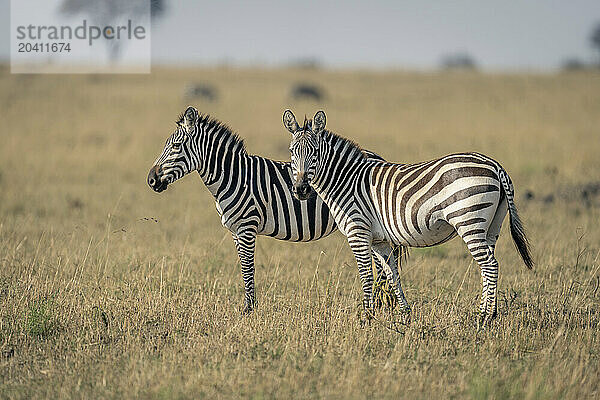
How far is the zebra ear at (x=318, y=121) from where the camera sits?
253 inches

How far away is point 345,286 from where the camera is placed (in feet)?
25.7

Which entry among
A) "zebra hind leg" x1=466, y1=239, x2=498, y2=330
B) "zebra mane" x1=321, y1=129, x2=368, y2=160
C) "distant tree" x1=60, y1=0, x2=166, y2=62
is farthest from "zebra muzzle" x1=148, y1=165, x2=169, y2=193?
"distant tree" x1=60, y1=0, x2=166, y2=62

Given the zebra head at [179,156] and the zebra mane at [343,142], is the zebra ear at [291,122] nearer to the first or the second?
the zebra mane at [343,142]

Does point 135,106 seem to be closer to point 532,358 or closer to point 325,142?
point 325,142

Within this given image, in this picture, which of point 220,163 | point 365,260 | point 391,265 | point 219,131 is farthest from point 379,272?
point 219,131

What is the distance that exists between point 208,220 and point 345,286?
5132 mm

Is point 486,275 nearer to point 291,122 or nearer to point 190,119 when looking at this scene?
point 291,122

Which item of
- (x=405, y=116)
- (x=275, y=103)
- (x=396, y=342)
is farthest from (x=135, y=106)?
(x=396, y=342)

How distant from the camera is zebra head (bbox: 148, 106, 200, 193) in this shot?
6891 millimetres

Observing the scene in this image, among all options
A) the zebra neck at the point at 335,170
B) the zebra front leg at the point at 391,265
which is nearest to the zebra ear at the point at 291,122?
the zebra neck at the point at 335,170

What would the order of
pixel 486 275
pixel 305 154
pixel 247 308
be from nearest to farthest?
pixel 486 275
pixel 305 154
pixel 247 308

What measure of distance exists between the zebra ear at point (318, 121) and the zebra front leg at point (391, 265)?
1.32m

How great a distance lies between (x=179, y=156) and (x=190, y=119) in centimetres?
42

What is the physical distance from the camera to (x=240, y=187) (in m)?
7.13
